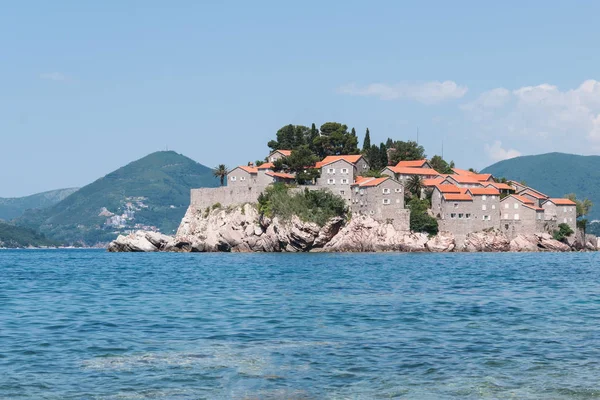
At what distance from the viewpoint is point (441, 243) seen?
97.0 meters

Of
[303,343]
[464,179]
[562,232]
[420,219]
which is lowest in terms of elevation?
[303,343]

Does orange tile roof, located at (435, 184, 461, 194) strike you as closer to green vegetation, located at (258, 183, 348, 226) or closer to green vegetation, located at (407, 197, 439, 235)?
green vegetation, located at (407, 197, 439, 235)

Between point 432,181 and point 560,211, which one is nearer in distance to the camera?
point 432,181

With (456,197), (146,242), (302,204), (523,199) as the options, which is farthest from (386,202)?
(146,242)

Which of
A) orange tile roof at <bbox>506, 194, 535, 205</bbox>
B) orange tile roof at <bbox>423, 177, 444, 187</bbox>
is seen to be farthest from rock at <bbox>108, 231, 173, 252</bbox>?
orange tile roof at <bbox>506, 194, 535, 205</bbox>

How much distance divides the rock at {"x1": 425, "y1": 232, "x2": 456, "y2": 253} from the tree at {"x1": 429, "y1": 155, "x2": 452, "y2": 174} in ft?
63.9

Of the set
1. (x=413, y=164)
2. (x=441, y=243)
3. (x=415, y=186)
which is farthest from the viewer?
(x=413, y=164)

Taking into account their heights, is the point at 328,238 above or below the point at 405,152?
below

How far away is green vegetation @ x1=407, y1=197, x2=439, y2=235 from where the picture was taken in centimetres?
9594

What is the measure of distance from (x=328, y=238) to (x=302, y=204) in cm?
547

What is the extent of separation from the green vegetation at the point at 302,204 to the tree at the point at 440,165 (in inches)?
914

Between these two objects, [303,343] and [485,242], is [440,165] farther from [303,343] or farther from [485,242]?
[303,343]

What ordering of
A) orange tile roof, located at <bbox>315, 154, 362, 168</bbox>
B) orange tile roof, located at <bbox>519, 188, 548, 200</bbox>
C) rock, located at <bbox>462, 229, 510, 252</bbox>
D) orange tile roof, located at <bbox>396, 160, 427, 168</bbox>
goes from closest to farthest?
1. rock, located at <bbox>462, 229, 510, 252</bbox>
2. orange tile roof, located at <bbox>315, 154, 362, 168</bbox>
3. orange tile roof, located at <bbox>519, 188, 548, 200</bbox>
4. orange tile roof, located at <bbox>396, 160, 427, 168</bbox>

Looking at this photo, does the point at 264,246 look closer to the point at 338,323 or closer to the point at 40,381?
the point at 338,323
